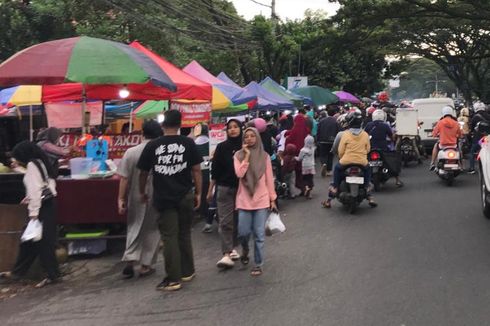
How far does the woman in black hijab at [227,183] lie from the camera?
6.74m

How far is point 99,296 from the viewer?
599 cm

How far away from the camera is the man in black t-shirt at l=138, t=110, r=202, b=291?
5.91 m

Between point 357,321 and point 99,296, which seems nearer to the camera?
point 357,321

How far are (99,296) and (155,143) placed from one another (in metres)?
1.74

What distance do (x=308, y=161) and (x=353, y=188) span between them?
1965 millimetres

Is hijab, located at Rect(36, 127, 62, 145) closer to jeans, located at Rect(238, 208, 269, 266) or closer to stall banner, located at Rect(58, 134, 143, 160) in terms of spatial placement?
stall banner, located at Rect(58, 134, 143, 160)

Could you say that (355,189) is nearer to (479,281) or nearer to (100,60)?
(479,281)

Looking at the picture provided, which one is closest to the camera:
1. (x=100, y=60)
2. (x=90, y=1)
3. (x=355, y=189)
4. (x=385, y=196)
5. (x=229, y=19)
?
(x=100, y=60)

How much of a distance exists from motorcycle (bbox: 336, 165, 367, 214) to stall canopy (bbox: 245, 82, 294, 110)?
26.1 feet

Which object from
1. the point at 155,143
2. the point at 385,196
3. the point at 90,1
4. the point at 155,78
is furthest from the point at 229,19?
the point at 155,143

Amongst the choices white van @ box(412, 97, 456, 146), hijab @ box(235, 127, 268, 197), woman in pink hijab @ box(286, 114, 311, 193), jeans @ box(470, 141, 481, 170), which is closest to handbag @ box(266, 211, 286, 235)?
hijab @ box(235, 127, 268, 197)

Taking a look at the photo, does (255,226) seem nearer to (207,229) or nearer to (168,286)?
(168,286)

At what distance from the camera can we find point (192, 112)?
1170 cm

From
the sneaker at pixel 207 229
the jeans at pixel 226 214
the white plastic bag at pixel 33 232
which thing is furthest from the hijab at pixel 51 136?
the jeans at pixel 226 214
